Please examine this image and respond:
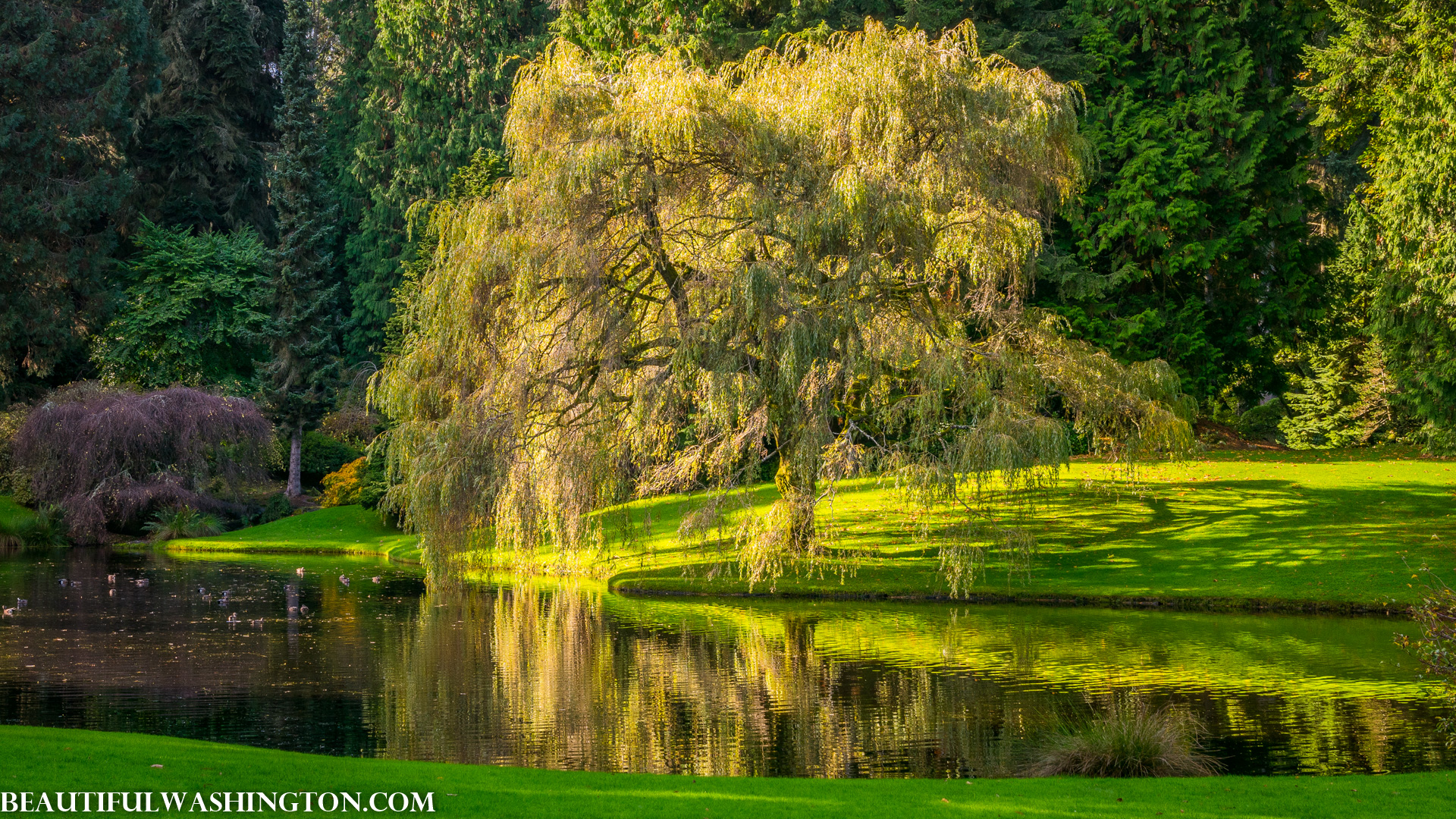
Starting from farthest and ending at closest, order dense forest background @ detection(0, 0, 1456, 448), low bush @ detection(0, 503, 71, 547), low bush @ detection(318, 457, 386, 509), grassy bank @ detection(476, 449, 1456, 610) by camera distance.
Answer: low bush @ detection(318, 457, 386, 509) → low bush @ detection(0, 503, 71, 547) → dense forest background @ detection(0, 0, 1456, 448) → grassy bank @ detection(476, 449, 1456, 610)

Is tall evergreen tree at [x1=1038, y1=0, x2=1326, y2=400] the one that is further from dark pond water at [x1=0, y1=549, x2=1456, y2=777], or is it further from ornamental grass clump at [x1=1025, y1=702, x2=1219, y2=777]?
ornamental grass clump at [x1=1025, y1=702, x2=1219, y2=777]

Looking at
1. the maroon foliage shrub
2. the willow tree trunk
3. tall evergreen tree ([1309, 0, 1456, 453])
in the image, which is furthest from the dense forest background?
the maroon foliage shrub

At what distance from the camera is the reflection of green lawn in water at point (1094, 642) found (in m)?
16.4

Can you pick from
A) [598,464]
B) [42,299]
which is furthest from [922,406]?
[42,299]

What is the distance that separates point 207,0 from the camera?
2267 inches

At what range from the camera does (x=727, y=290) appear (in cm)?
2086

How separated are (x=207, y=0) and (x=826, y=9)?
34.6 m

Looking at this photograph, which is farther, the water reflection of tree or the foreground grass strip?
the water reflection of tree

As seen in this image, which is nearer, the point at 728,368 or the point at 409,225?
the point at 728,368

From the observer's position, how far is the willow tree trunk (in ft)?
155

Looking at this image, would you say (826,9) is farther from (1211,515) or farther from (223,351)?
(223,351)

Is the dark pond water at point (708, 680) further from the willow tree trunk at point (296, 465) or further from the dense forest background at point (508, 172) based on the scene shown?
the willow tree trunk at point (296, 465)

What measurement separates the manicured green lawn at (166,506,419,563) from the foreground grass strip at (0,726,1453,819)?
83.4ft

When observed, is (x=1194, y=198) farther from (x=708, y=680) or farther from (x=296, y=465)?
(x=296, y=465)
